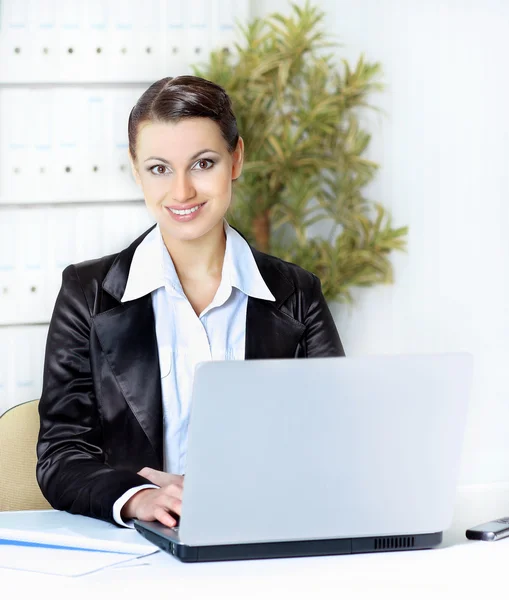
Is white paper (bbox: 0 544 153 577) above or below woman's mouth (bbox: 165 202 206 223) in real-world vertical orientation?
below

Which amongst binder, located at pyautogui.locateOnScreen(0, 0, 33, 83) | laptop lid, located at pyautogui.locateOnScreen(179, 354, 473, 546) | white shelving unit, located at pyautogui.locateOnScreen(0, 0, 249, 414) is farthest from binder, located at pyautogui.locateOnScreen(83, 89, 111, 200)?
laptop lid, located at pyautogui.locateOnScreen(179, 354, 473, 546)

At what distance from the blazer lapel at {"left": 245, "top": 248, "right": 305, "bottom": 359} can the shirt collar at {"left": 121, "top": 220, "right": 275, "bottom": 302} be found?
0.9 inches

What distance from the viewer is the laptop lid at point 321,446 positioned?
1084 mm

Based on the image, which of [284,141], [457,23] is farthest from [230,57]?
[457,23]

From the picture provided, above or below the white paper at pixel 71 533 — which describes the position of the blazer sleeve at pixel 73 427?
above

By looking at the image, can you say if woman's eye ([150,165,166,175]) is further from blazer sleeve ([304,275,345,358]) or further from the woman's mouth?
blazer sleeve ([304,275,345,358])

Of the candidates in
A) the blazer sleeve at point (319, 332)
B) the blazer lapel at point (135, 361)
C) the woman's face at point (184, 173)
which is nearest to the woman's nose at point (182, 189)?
the woman's face at point (184, 173)

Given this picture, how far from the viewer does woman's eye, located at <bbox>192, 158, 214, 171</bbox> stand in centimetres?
185

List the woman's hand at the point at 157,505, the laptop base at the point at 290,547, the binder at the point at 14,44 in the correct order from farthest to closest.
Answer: the binder at the point at 14,44
the woman's hand at the point at 157,505
the laptop base at the point at 290,547

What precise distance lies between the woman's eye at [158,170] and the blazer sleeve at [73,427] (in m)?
0.27

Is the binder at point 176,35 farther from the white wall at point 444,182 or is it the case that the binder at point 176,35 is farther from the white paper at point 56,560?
the white paper at point 56,560

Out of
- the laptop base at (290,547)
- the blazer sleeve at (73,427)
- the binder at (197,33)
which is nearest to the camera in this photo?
the laptop base at (290,547)

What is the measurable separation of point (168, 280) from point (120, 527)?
63cm

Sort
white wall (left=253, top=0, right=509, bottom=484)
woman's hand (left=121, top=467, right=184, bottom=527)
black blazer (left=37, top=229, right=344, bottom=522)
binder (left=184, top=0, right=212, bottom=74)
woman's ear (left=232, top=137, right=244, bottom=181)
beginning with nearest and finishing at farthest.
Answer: woman's hand (left=121, top=467, right=184, bottom=527) → black blazer (left=37, top=229, right=344, bottom=522) → woman's ear (left=232, top=137, right=244, bottom=181) → binder (left=184, top=0, right=212, bottom=74) → white wall (left=253, top=0, right=509, bottom=484)
